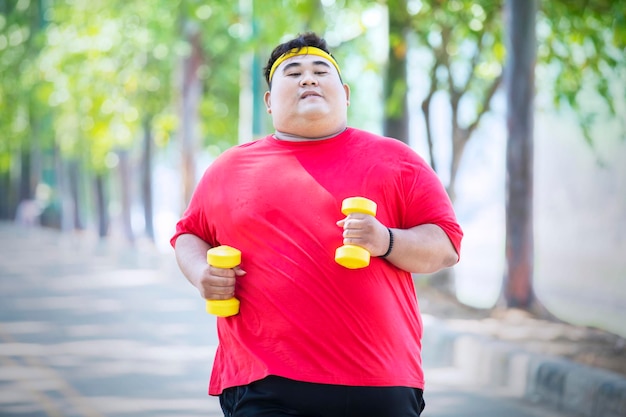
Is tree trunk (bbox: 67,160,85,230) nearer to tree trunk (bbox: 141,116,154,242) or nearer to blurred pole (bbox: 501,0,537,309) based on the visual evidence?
tree trunk (bbox: 141,116,154,242)

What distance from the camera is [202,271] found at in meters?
2.77

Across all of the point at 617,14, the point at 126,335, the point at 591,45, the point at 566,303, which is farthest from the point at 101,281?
the point at 617,14

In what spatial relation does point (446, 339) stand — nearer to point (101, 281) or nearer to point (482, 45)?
point (482, 45)

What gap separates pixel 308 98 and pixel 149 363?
6.00 meters

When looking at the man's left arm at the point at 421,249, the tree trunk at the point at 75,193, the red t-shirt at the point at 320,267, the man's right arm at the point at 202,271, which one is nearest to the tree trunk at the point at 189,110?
the man's right arm at the point at 202,271

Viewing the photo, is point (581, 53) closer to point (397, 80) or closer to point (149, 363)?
point (397, 80)

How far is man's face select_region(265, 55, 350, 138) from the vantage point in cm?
277

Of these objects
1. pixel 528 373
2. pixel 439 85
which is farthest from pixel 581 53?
pixel 528 373

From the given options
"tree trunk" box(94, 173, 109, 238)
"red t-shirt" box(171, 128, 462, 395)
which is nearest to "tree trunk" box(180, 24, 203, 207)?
"tree trunk" box(94, 173, 109, 238)

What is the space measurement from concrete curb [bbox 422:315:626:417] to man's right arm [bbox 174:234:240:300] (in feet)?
12.5

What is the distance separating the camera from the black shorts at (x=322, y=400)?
260cm

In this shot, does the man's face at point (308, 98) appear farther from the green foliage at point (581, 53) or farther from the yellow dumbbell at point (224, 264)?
the green foliage at point (581, 53)

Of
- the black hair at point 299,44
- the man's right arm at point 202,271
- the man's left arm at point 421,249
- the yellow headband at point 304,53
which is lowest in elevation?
the man's right arm at point 202,271

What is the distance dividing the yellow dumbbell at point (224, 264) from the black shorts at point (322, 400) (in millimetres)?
221
